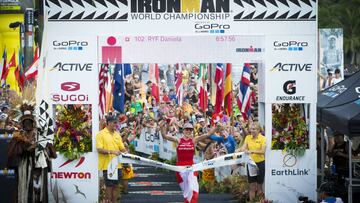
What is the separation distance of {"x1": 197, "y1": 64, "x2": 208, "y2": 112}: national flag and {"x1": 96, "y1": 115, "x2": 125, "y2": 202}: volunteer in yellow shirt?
6241 millimetres

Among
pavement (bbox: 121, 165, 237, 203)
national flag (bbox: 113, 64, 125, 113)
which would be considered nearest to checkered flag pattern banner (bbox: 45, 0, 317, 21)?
pavement (bbox: 121, 165, 237, 203)

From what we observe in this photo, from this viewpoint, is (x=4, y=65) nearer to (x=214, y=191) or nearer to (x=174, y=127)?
(x=174, y=127)

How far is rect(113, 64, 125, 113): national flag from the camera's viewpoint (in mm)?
19931

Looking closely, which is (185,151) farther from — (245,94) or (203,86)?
(203,86)

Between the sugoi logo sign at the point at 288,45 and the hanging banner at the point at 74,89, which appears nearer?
the hanging banner at the point at 74,89

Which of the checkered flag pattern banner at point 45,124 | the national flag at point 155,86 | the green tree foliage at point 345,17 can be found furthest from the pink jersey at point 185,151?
the green tree foliage at point 345,17

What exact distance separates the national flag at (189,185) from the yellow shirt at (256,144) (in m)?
1.39

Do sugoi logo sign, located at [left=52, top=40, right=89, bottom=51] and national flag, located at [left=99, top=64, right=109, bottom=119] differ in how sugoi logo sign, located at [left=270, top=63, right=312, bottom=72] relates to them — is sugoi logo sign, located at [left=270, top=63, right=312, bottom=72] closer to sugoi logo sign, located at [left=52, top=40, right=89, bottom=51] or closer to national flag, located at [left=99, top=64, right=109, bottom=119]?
sugoi logo sign, located at [left=52, top=40, right=89, bottom=51]

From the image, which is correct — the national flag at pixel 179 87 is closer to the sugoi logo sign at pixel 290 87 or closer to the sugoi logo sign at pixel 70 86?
the sugoi logo sign at pixel 290 87

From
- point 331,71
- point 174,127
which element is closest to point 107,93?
point 174,127

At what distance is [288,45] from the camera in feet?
50.6

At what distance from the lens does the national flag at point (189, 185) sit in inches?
575

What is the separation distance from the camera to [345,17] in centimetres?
7625

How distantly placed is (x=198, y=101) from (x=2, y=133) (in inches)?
367
